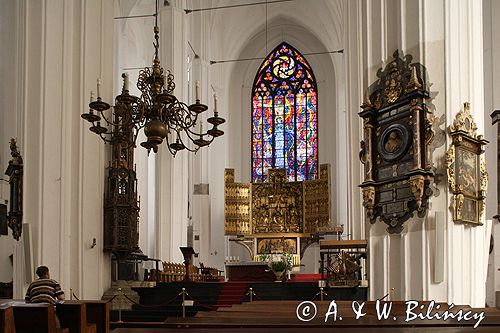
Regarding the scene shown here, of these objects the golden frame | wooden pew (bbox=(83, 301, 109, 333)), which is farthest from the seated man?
the golden frame

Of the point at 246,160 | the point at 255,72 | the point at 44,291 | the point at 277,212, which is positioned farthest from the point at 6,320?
the point at 255,72

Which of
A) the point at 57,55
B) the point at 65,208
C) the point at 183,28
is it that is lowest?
the point at 65,208

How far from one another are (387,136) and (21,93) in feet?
25.1

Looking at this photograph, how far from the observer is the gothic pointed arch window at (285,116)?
3036cm

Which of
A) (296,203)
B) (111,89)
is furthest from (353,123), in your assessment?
(296,203)

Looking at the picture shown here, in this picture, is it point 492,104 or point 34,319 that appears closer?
point 34,319

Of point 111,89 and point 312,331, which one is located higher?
point 111,89

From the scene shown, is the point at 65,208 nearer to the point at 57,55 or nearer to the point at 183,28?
the point at 57,55

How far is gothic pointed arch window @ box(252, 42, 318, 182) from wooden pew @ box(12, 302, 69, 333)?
25.6 m

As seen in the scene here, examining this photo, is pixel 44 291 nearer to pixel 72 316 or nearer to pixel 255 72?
pixel 72 316

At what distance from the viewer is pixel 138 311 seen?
14414mm

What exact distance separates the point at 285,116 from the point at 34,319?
87.7ft

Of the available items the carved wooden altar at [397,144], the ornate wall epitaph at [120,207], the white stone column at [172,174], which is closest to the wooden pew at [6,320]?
the carved wooden altar at [397,144]

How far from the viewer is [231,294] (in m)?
16.5
